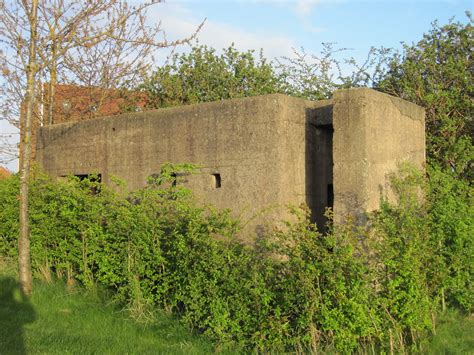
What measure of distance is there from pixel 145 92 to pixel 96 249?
1014 cm

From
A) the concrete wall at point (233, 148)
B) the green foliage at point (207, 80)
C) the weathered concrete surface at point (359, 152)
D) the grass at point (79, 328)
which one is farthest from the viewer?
the green foliage at point (207, 80)

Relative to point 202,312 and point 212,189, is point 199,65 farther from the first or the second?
point 202,312

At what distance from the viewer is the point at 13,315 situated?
6660 millimetres

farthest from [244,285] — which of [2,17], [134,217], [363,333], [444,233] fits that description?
[2,17]

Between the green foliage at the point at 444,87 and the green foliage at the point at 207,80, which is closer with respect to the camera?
the green foliage at the point at 444,87

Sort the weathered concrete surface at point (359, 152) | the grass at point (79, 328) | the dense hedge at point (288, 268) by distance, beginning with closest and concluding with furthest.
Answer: the dense hedge at point (288, 268) → the grass at point (79, 328) → the weathered concrete surface at point (359, 152)

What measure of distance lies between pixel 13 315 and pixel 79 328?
986 mm

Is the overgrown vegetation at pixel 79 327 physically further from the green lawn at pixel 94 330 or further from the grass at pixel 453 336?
the grass at pixel 453 336

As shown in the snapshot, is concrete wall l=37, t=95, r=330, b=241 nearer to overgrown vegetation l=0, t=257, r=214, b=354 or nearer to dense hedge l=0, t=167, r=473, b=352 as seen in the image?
dense hedge l=0, t=167, r=473, b=352

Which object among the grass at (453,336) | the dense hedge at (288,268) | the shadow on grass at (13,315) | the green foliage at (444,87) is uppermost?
the green foliage at (444,87)

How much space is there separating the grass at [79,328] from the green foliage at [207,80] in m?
9.30

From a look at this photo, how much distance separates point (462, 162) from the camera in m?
9.59

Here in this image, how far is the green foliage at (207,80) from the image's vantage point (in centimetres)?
1596

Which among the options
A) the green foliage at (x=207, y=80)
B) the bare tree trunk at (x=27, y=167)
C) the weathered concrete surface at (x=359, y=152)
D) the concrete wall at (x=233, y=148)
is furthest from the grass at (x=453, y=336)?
the green foliage at (x=207, y=80)
